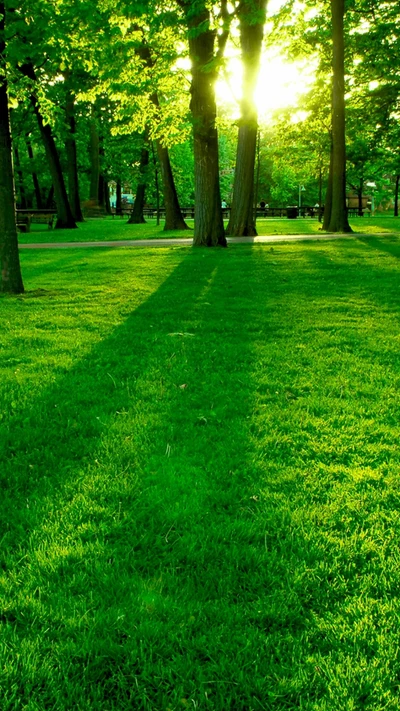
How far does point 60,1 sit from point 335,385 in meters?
7.56

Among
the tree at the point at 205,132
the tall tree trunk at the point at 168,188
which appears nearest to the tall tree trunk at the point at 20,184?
the tall tree trunk at the point at 168,188

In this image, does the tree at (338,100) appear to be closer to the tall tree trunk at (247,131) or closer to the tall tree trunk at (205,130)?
the tall tree trunk at (247,131)

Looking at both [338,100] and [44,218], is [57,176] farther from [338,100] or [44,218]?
[338,100]

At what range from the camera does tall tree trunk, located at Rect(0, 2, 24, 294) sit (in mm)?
8234

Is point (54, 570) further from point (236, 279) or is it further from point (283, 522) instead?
point (236, 279)

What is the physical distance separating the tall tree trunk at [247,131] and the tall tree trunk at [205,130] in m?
1.54

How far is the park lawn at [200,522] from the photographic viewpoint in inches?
70.9

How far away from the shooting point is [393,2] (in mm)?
20641

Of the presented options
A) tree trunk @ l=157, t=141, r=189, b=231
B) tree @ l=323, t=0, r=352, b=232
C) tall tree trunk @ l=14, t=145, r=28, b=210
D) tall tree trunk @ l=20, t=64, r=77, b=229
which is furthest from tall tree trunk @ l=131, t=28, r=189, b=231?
tall tree trunk @ l=14, t=145, r=28, b=210

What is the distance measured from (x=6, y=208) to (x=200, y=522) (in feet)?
24.3

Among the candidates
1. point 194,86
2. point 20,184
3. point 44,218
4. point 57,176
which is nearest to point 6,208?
point 194,86

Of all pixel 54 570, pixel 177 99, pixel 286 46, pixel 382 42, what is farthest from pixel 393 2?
pixel 54 570

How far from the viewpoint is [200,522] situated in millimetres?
2631

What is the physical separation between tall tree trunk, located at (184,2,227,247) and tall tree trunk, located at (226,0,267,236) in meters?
1.54
